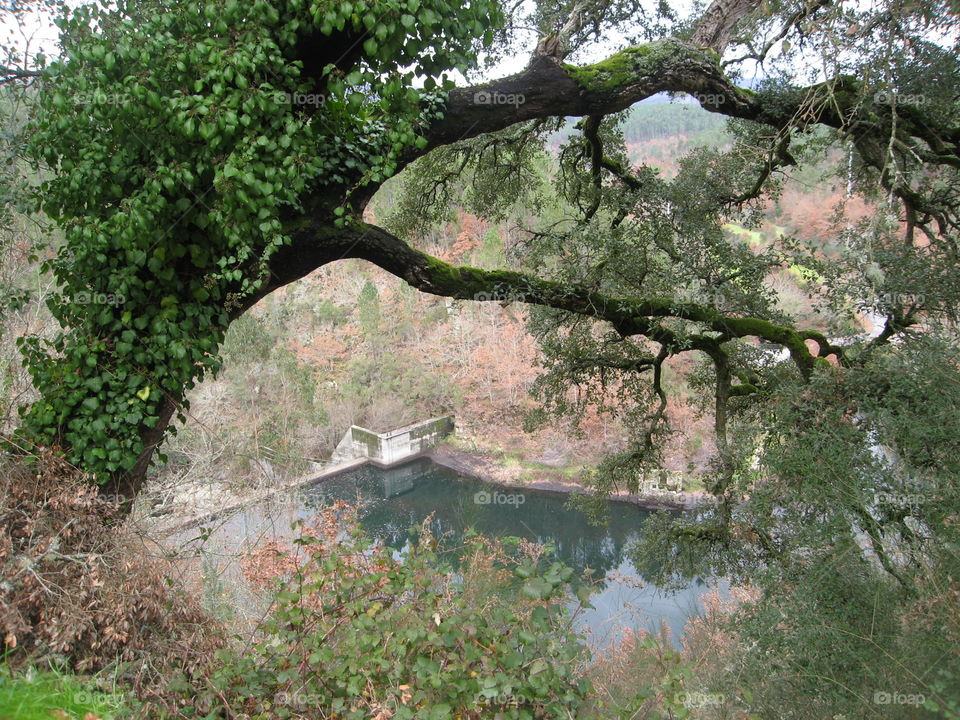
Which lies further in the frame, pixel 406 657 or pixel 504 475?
pixel 504 475

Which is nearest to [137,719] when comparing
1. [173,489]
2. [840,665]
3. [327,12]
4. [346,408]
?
[327,12]

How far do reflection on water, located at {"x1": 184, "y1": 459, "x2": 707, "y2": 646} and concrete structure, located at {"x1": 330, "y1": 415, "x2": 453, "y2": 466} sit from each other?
1.31 ft

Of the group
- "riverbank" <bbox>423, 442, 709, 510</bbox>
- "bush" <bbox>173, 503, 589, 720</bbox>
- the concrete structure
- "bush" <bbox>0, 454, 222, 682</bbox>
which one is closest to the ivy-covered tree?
"bush" <bbox>0, 454, 222, 682</bbox>

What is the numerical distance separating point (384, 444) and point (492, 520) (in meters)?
5.14

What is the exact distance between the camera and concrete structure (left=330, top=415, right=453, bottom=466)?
19578mm

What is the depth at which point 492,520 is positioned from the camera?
15.9 metres

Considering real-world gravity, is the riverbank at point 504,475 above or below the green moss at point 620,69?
below

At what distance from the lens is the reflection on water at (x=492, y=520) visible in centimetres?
1172

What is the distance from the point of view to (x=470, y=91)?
4285 mm

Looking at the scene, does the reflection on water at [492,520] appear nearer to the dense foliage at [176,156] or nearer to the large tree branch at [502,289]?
the large tree branch at [502,289]

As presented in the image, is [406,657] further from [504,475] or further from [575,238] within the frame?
[504,475]

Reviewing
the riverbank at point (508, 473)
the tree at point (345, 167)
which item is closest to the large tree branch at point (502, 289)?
the tree at point (345, 167)

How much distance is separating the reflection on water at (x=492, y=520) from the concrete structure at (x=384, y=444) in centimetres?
40

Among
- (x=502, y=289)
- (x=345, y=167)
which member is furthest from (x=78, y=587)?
(x=502, y=289)
